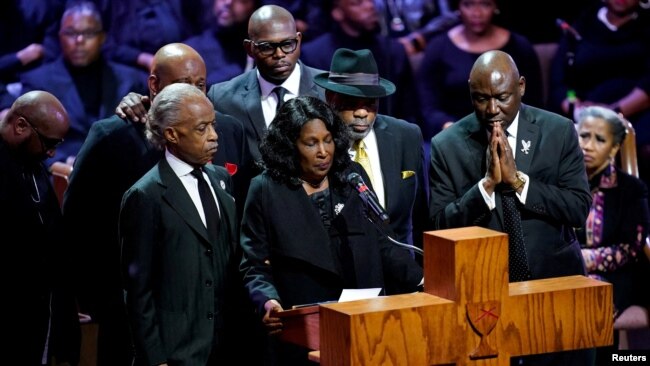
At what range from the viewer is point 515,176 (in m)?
4.46

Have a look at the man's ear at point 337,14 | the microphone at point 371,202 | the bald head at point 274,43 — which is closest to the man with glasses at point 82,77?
the man's ear at point 337,14

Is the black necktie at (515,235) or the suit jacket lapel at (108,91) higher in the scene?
the suit jacket lapel at (108,91)

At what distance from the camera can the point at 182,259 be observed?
415cm

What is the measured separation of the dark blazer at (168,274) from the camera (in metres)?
4.07

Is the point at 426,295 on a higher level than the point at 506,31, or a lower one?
lower

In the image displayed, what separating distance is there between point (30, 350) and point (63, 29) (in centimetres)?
309

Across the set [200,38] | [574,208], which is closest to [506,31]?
A: [200,38]

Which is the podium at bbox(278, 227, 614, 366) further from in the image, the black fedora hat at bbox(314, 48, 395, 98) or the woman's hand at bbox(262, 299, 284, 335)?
the black fedora hat at bbox(314, 48, 395, 98)

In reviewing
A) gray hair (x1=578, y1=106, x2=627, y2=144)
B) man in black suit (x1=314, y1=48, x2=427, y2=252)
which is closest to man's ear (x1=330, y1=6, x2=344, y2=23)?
gray hair (x1=578, y1=106, x2=627, y2=144)

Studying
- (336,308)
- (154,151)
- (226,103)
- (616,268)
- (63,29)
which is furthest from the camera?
(63,29)

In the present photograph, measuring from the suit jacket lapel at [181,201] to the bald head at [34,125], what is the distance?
0.74 metres

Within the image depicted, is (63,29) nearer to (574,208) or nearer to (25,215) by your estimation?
(25,215)

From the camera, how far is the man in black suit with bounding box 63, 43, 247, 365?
4.83 metres

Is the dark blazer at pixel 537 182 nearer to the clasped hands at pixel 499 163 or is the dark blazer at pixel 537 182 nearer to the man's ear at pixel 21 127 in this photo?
the clasped hands at pixel 499 163
